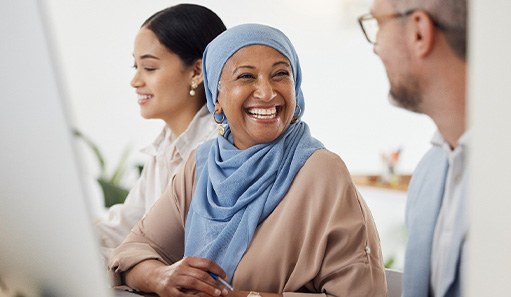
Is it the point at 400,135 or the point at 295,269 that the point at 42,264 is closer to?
the point at 295,269

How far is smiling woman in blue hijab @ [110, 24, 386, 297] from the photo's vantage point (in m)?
0.66

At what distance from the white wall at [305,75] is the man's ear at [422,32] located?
0.04 meters

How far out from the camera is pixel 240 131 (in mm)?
705

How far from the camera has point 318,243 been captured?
668 mm

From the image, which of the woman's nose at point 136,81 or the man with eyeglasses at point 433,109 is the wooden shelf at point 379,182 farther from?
the woman's nose at point 136,81

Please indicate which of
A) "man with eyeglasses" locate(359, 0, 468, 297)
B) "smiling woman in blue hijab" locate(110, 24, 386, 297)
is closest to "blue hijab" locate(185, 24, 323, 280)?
"smiling woman in blue hijab" locate(110, 24, 386, 297)

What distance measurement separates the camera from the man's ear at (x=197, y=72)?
0.74 metres

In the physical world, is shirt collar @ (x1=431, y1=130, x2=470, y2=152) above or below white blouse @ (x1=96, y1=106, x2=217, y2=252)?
above

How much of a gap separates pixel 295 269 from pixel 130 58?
0.92 ft

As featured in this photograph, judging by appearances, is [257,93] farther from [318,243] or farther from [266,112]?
[318,243]

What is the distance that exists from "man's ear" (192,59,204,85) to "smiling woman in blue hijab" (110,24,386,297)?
0.03 m

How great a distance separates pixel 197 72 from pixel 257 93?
10 cm

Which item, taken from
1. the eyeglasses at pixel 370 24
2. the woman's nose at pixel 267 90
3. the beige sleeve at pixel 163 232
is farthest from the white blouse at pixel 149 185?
the eyeglasses at pixel 370 24

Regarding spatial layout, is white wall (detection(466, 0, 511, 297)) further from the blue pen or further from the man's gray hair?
the blue pen
